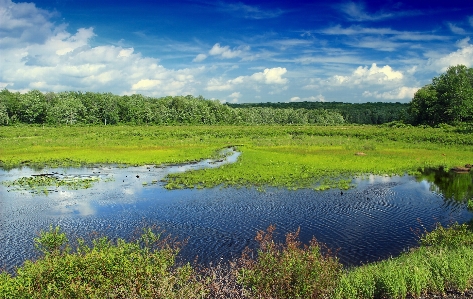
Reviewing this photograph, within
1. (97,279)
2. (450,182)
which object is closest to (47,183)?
(97,279)

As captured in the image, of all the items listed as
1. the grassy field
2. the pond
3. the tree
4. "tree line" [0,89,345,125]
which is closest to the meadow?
the grassy field

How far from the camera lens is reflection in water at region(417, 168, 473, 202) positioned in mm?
32344

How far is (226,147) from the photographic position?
72312 mm

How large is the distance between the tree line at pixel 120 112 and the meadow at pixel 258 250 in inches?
1468

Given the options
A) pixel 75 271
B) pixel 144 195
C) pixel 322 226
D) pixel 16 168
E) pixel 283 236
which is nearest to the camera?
pixel 75 271

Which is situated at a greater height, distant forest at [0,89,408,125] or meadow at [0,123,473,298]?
distant forest at [0,89,408,125]

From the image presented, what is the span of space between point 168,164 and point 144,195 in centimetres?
1770

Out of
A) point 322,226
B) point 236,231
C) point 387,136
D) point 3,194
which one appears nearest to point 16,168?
point 3,194

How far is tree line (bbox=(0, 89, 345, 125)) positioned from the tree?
65.0 metres

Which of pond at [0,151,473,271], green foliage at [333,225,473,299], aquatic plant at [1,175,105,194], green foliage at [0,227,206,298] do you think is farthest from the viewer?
aquatic plant at [1,175,105,194]

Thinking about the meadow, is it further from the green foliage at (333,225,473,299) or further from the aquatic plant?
the aquatic plant

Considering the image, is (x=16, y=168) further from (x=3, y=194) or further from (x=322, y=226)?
(x=322, y=226)

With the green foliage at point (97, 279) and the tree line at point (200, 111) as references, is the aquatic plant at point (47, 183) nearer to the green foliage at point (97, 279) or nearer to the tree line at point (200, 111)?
the green foliage at point (97, 279)

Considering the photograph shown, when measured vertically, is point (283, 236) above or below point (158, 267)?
below
